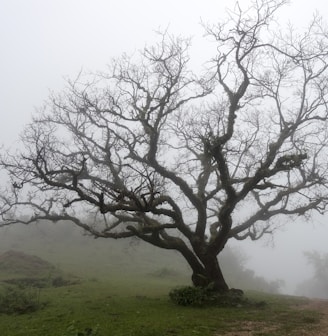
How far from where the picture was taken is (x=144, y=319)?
1191 centimetres

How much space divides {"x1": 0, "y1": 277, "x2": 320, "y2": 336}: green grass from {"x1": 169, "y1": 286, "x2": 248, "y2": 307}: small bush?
1.59 feet

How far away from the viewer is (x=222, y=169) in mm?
14484

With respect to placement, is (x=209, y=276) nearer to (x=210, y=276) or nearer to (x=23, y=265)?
(x=210, y=276)

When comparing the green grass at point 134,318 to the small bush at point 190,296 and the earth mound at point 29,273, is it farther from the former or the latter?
the earth mound at point 29,273

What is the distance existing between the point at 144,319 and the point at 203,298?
A: 13.7ft

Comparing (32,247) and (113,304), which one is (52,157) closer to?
(113,304)

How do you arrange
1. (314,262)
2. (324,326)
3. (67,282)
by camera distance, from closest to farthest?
1. (324,326)
2. (67,282)
3. (314,262)

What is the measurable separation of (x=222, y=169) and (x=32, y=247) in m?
36.7

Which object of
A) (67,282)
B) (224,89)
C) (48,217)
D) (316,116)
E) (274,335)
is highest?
(224,89)

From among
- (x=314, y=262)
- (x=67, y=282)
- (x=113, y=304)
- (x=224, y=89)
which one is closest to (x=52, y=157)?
(x=113, y=304)

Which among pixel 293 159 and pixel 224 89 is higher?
pixel 224 89

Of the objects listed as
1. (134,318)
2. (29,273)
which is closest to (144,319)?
(134,318)

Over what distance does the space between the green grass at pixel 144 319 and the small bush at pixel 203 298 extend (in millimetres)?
484

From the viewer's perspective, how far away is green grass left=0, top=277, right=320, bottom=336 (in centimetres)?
1038
